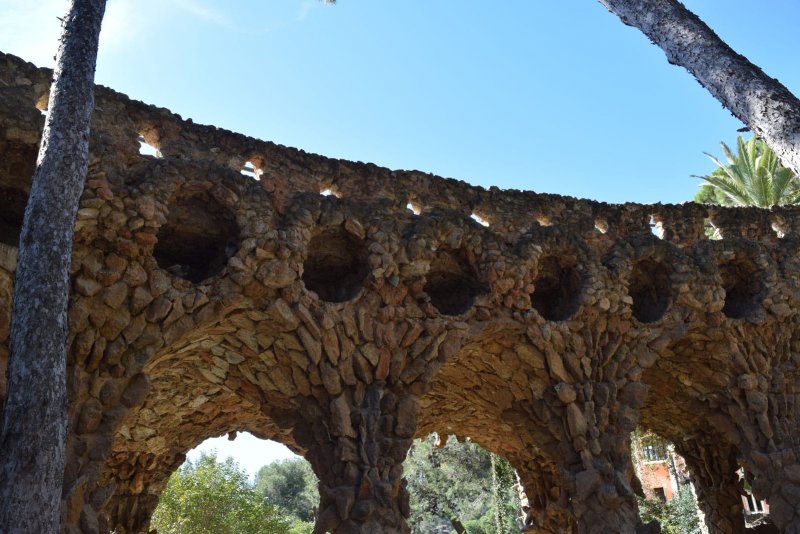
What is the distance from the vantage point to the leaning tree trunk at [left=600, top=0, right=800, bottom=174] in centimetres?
504

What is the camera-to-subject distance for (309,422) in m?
6.94

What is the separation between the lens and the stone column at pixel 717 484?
36.1 ft

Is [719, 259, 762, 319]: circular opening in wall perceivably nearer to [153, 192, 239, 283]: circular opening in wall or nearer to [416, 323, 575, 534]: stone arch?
[416, 323, 575, 534]: stone arch

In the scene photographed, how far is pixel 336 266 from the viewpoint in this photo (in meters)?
7.45

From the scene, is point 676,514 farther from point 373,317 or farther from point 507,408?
point 373,317

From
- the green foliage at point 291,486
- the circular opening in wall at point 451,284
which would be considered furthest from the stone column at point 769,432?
the green foliage at point 291,486

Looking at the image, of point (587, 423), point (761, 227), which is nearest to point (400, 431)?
point (587, 423)

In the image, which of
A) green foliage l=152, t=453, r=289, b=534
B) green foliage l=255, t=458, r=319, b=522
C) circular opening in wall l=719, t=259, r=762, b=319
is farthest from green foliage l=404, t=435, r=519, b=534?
circular opening in wall l=719, t=259, r=762, b=319

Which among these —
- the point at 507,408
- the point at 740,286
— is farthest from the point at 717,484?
the point at 507,408

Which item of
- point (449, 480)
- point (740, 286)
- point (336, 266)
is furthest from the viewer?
point (449, 480)

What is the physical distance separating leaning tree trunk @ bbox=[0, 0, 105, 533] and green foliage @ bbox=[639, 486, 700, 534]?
15990mm

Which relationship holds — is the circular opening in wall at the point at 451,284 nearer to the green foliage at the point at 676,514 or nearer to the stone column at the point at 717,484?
the stone column at the point at 717,484

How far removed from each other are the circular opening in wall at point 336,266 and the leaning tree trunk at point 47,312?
2.85 m

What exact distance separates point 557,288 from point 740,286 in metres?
2.76
